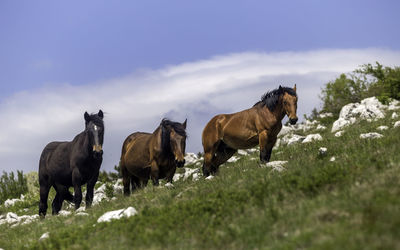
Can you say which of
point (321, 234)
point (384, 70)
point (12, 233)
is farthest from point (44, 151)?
point (384, 70)

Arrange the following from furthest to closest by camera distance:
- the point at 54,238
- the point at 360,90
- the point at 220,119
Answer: the point at 360,90 → the point at 220,119 → the point at 54,238

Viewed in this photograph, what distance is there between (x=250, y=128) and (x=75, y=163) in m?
5.08

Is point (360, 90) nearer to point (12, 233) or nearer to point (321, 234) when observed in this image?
point (12, 233)

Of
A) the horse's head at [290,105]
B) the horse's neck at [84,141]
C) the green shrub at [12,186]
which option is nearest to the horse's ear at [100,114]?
the horse's neck at [84,141]

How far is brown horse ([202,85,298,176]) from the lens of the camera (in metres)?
12.8

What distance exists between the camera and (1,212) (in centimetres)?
2242

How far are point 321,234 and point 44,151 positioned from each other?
11.9 meters

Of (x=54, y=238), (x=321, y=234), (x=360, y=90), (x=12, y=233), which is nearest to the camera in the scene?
(x=321, y=234)

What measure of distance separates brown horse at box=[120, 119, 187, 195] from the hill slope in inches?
76.8

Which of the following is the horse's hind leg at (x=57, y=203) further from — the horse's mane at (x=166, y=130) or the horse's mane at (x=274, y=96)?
the horse's mane at (x=274, y=96)

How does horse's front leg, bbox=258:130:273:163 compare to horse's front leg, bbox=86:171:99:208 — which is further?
horse's front leg, bbox=86:171:99:208

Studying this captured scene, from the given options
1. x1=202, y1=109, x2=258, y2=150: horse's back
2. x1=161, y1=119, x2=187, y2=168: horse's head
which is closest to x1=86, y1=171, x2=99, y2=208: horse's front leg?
x1=161, y1=119, x2=187, y2=168: horse's head

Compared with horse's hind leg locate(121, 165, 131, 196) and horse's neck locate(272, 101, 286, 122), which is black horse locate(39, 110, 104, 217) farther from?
horse's neck locate(272, 101, 286, 122)

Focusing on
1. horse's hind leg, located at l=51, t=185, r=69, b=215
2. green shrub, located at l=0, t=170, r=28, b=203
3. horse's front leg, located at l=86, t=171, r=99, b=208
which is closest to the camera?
horse's front leg, located at l=86, t=171, r=99, b=208
